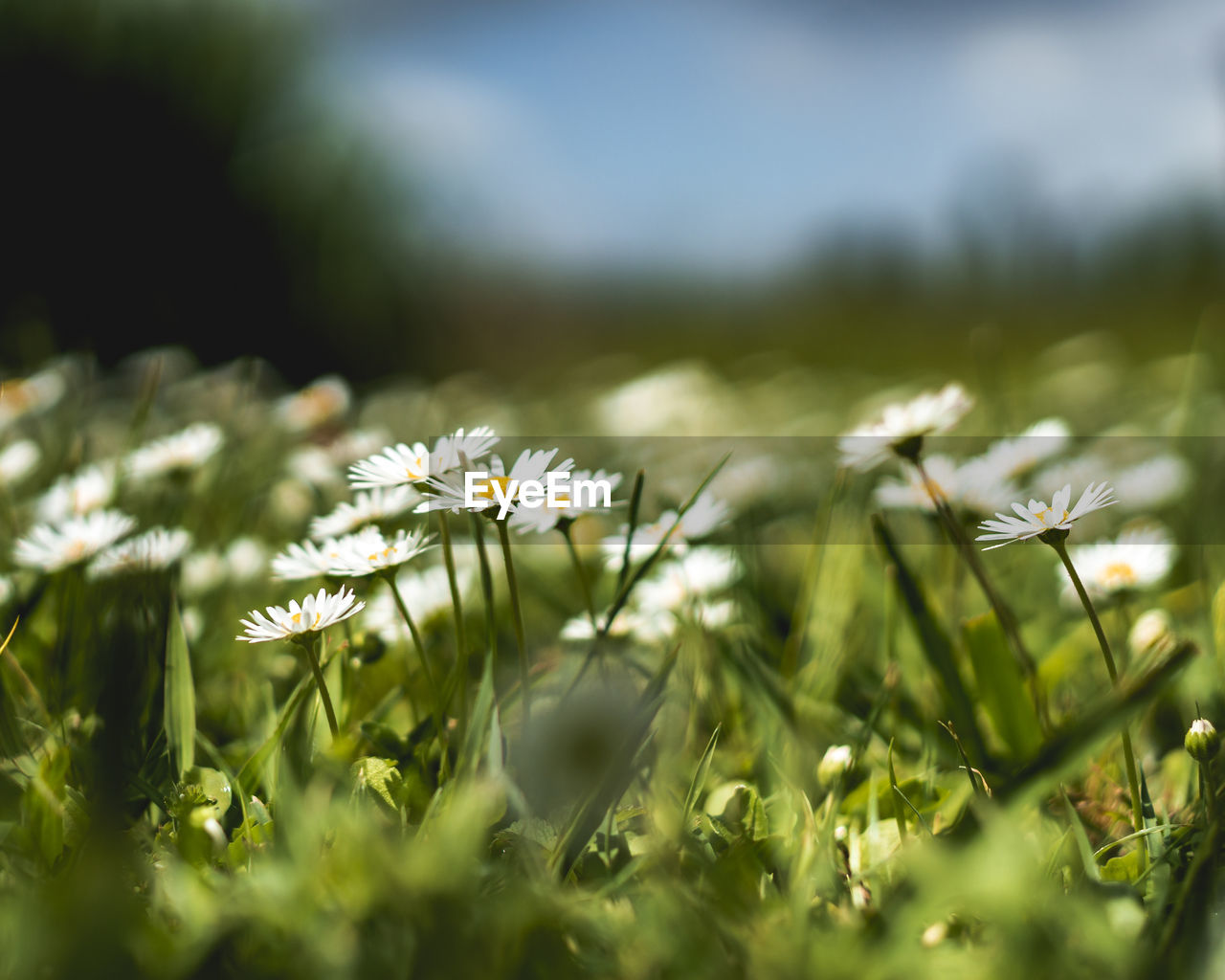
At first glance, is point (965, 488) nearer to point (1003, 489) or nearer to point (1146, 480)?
point (1003, 489)

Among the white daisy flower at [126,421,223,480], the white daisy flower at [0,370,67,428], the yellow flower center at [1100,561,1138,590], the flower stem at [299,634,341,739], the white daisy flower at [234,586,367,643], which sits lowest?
the yellow flower center at [1100,561,1138,590]

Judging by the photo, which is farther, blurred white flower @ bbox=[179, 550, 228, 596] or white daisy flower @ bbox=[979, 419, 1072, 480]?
blurred white flower @ bbox=[179, 550, 228, 596]

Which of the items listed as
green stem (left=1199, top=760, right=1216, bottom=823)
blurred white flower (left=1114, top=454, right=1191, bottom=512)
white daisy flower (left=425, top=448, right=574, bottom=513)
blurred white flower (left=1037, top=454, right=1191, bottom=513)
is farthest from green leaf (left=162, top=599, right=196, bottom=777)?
blurred white flower (left=1114, top=454, right=1191, bottom=512)

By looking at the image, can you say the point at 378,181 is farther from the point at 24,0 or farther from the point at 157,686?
the point at 157,686

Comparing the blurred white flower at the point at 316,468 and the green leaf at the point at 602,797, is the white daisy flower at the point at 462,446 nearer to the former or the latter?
the green leaf at the point at 602,797

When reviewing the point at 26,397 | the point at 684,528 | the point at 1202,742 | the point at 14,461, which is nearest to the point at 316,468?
the point at 14,461

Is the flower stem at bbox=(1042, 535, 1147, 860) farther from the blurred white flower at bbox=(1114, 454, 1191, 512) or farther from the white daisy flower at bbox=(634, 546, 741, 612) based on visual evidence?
the blurred white flower at bbox=(1114, 454, 1191, 512)

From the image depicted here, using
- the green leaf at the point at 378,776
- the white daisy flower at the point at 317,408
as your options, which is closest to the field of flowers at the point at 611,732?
the green leaf at the point at 378,776
